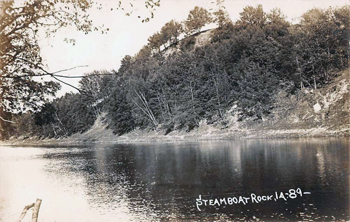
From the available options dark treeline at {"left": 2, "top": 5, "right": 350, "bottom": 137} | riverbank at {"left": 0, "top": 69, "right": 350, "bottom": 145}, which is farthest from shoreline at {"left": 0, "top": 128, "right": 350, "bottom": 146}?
dark treeline at {"left": 2, "top": 5, "right": 350, "bottom": 137}

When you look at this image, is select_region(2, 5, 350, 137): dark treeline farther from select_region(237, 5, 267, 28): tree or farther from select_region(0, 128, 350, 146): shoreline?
select_region(0, 128, 350, 146): shoreline

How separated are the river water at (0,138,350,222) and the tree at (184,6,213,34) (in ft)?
310

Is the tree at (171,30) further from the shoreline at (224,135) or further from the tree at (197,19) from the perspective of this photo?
the shoreline at (224,135)

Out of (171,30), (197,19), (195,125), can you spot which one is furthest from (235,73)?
(171,30)

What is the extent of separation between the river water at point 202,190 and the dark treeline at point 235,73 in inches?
566

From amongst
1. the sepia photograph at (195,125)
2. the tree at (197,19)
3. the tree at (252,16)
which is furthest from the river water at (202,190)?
the tree at (197,19)

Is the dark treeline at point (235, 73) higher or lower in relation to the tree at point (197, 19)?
lower

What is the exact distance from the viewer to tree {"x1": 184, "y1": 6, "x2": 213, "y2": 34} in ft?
396

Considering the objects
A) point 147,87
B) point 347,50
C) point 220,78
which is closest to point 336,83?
point 347,50

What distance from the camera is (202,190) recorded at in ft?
70.8

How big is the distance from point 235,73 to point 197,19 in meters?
54.6

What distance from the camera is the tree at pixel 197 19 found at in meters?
121

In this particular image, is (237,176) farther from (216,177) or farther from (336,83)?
(336,83)

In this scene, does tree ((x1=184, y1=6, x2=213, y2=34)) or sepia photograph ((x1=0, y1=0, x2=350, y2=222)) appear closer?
sepia photograph ((x1=0, y1=0, x2=350, y2=222))
